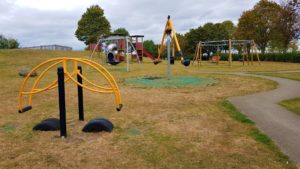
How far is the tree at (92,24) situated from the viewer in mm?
56875

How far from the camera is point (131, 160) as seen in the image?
3.81m

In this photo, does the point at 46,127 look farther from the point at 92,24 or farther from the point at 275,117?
the point at 92,24

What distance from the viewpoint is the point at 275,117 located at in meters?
5.88

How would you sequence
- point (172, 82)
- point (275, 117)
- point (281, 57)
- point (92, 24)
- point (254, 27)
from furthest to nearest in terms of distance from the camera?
point (92, 24), point (254, 27), point (281, 57), point (172, 82), point (275, 117)

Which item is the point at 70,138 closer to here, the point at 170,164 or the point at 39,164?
the point at 39,164

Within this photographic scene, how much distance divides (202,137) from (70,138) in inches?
93.1

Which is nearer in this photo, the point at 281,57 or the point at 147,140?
the point at 147,140

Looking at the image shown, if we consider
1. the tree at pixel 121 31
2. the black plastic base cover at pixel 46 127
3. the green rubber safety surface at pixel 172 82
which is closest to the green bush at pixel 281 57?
the green rubber safety surface at pixel 172 82

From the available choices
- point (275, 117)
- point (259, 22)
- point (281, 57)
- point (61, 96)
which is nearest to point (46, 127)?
point (61, 96)

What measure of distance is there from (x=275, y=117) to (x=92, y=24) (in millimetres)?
55018

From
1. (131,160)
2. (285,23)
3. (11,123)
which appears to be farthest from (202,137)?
(285,23)

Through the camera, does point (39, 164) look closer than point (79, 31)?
Yes

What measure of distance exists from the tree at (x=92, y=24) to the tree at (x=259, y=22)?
27.9 m

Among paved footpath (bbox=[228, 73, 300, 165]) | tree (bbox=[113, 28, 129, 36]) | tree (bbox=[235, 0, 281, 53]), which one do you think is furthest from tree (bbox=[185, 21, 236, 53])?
paved footpath (bbox=[228, 73, 300, 165])
